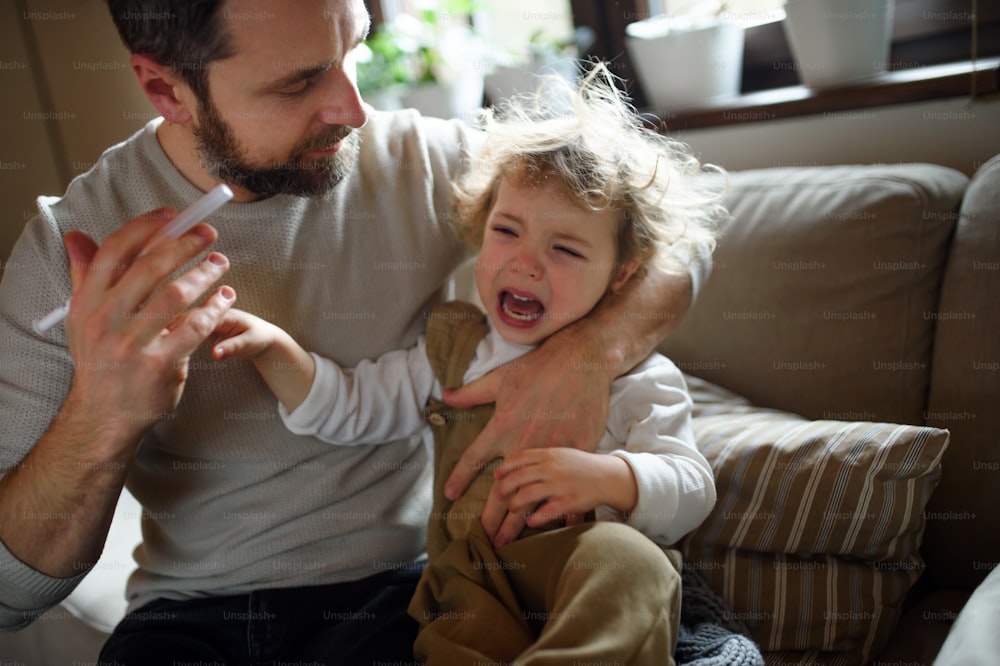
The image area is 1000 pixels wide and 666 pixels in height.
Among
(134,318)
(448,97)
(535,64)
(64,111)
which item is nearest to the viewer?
(134,318)

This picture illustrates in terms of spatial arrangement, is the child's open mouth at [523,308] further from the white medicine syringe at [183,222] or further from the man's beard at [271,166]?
the white medicine syringe at [183,222]

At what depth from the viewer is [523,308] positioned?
1.32 meters

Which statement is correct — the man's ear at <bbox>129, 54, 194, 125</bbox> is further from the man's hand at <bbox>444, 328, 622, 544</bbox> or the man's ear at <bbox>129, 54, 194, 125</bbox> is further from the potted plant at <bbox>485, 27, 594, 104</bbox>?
the potted plant at <bbox>485, 27, 594, 104</bbox>

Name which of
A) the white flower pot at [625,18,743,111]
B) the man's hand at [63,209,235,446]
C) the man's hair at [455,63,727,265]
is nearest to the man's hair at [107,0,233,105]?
the man's hand at [63,209,235,446]

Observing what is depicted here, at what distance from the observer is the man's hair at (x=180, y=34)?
1.19 m

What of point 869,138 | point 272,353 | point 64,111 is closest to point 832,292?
point 869,138

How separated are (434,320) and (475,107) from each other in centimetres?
121

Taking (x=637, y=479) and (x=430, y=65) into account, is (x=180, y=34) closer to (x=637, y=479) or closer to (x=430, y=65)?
(x=637, y=479)

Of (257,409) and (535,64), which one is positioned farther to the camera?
(535,64)

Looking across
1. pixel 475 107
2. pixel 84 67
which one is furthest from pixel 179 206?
pixel 84 67

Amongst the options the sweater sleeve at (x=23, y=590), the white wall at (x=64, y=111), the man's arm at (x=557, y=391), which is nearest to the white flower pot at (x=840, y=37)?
the white wall at (x=64, y=111)

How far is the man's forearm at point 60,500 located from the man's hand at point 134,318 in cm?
7

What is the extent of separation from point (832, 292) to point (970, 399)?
28 cm

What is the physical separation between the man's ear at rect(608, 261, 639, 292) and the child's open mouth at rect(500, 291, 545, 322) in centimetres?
17
